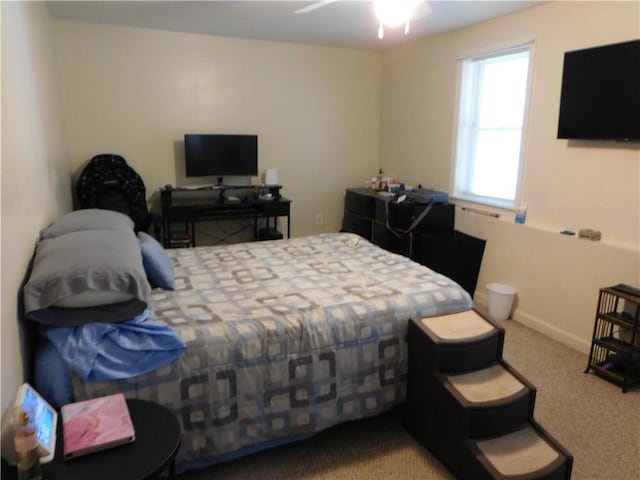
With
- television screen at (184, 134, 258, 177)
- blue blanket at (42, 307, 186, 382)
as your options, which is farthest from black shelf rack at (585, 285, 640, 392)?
television screen at (184, 134, 258, 177)

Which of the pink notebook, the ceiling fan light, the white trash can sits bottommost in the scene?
the white trash can

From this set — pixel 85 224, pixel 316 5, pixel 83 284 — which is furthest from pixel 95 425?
pixel 316 5

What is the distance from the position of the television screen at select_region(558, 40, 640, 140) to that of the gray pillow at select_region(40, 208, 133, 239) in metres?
2.94

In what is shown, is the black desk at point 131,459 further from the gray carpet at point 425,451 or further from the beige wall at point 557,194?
the beige wall at point 557,194

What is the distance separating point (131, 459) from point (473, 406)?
1262 millimetres

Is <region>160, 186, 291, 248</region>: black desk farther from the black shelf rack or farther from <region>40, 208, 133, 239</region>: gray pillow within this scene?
the black shelf rack

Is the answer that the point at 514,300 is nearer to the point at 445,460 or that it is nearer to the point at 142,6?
the point at 445,460

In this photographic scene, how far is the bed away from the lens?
1.80 metres

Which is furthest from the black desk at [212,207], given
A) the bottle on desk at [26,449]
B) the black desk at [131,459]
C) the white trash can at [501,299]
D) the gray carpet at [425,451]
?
the bottle on desk at [26,449]

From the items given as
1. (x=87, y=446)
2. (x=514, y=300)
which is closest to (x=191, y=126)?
(x=514, y=300)

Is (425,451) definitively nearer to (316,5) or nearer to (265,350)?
(265,350)

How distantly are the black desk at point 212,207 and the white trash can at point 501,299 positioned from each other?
2248 millimetres

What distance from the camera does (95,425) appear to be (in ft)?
4.65

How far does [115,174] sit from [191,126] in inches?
36.6
